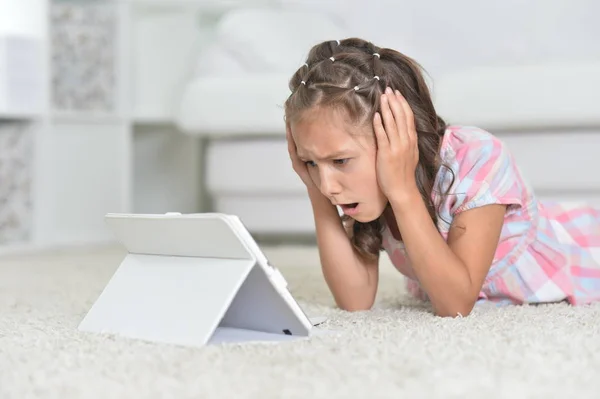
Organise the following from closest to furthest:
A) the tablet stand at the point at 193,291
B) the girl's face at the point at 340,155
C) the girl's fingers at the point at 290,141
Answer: the tablet stand at the point at 193,291, the girl's face at the point at 340,155, the girl's fingers at the point at 290,141

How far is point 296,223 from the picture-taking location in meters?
2.30

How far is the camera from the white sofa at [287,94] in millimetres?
1993

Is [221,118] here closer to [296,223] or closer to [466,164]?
[296,223]

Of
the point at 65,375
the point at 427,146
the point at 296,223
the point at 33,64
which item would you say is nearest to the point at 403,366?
the point at 65,375

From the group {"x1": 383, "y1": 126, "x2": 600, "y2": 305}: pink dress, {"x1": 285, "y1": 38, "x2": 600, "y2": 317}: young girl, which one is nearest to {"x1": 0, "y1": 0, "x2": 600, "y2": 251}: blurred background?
{"x1": 383, "y1": 126, "x2": 600, "y2": 305}: pink dress

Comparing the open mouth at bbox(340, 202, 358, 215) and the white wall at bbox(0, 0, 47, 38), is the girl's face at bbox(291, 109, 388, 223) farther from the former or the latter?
the white wall at bbox(0, 0, 47, 38)

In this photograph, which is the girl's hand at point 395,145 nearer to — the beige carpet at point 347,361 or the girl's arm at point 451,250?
the girl's arm at point 451,250

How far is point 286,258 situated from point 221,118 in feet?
1.40

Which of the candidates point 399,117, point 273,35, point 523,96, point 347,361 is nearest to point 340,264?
point 399,117

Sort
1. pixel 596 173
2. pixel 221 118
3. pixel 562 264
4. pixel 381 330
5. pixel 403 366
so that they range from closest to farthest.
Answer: pixel 403 366
pixel 381 330
pixel 562 264
pixel 596 173
pixel 221 118

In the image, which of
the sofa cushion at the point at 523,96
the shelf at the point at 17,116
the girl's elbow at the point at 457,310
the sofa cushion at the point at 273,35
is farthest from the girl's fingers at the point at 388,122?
the shelf at the point at 17,116

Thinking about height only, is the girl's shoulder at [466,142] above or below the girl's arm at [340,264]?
above

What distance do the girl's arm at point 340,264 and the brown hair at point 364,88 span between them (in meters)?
0.15

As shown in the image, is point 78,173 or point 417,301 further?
point 78,173
